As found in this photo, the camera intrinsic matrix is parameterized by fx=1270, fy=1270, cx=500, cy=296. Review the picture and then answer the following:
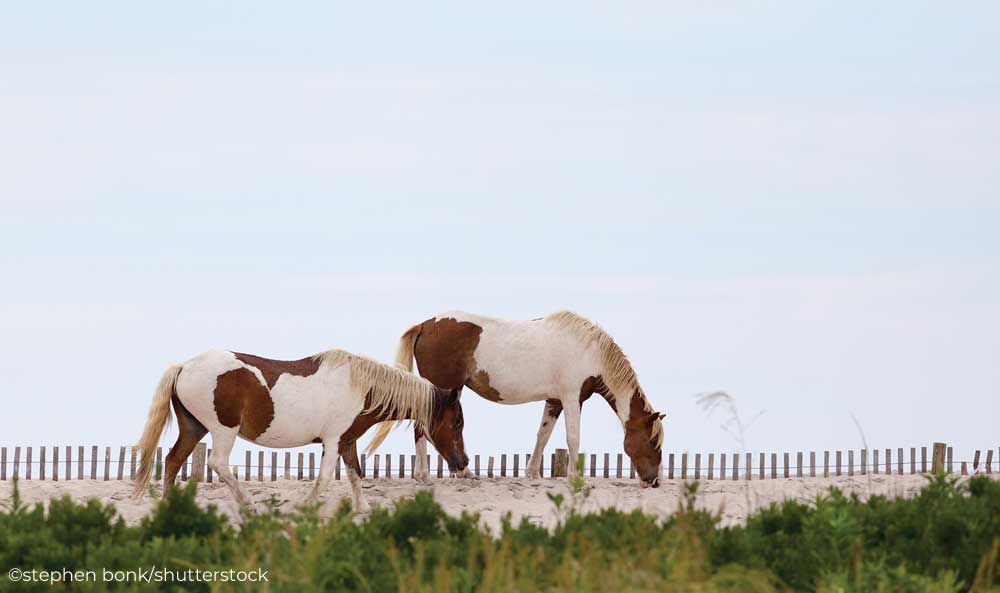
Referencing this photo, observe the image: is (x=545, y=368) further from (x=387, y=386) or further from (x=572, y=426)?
(x=387, y=386)

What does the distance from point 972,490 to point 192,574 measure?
547 cm

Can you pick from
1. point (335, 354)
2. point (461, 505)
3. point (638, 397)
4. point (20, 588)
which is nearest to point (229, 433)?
point (335, 354)

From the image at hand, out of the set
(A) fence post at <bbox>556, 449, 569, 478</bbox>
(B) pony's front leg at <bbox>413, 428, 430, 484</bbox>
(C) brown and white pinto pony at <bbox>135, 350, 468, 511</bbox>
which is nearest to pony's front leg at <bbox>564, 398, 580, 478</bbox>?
(B) pony's front leg at <bbox>413, 428, 430, 484</bbox>

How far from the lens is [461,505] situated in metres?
14.7

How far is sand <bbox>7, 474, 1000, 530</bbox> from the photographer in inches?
575

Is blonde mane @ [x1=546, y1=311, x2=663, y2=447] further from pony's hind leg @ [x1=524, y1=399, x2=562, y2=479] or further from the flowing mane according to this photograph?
the flowing mane

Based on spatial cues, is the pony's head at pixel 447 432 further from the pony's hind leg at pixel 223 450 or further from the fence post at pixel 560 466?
the fence post at pixel 560 466

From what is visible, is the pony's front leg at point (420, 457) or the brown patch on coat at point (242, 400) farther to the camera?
the pony's front leg at point (420, 457)

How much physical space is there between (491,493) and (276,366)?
3209mm

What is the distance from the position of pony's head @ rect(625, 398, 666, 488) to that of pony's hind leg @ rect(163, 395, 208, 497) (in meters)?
5.37

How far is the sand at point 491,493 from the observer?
1460 cm

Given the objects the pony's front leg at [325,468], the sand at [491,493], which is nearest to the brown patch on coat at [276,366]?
the pony's front leg at [325,468]

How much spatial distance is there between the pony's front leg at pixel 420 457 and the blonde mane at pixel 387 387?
217 cm

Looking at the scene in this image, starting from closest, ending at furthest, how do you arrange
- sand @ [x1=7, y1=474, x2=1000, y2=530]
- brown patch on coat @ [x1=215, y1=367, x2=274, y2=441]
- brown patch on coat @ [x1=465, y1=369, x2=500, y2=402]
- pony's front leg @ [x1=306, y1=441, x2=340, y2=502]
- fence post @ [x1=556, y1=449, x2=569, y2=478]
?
1. brown patch on coat @ [x1=215, y1=367, x2=274, y2=441]
2. pony's front leg @ [x1=306, y1=441, x2=340, y2=502]
3. sand @ [x1=7, y1=474, x2=1000, y2=530]
4. brown patch on coat @ [x1=465, y1=369, x2=500, y2=402]
5. fence post @ [x1=556, y1=449, x2=569, y2=478]
